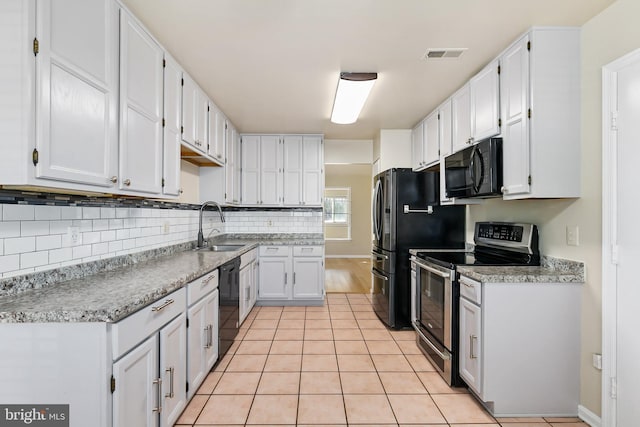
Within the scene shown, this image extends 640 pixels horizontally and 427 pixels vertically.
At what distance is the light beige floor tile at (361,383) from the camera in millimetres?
2299

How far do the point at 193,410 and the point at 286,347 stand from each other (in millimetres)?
1108

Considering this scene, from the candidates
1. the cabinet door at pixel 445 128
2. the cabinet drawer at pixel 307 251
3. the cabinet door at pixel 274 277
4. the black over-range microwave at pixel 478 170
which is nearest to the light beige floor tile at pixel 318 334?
the cabinet door at pixel 274 277

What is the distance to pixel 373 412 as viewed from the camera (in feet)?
6.73

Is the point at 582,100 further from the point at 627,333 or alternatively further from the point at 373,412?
the point at 373,412

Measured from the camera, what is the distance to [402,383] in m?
2.41

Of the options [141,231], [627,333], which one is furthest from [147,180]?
[627,333]

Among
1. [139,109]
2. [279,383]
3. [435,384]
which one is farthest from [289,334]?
[139,109]

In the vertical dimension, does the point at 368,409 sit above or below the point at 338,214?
→ below

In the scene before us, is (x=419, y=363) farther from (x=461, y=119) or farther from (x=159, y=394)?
(x=461, y=119)

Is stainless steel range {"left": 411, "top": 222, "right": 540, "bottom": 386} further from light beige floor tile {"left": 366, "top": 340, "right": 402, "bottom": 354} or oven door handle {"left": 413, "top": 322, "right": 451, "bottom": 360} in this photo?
light beige floor tile {"left": 366, "top": 340, "right": 402, "bottom": 354}

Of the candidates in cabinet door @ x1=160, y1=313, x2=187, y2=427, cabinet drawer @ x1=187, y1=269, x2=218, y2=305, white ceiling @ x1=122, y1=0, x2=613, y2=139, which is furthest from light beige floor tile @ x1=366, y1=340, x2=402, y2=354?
white ceiling @ x1=122, y1=0, x2=613, y2=139

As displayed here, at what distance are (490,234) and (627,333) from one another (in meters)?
1.23

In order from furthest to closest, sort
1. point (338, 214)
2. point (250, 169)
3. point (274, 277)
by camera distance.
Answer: point (338, 214)
point (250, 169)
point (274, 277)

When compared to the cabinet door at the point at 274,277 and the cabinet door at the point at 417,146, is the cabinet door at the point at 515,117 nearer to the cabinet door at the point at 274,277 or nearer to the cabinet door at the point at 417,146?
the cabinet door at the point at 417,146
